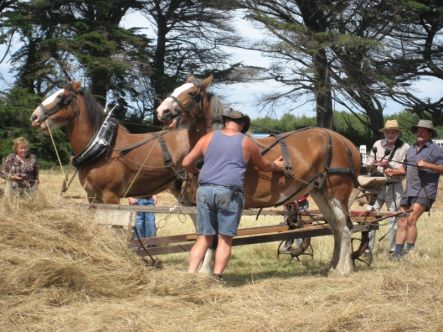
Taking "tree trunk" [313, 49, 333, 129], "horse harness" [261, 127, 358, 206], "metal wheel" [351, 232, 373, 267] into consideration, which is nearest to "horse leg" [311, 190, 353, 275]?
"horse harness" [261, 127, 358, 206]

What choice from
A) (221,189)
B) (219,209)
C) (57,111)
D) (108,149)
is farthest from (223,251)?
(57,111)

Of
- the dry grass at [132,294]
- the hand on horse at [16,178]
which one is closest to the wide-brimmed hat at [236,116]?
the dry grass at [132,294]

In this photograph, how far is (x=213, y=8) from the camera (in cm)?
3064

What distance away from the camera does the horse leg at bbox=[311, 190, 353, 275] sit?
25.0ft

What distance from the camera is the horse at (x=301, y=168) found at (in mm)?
6977

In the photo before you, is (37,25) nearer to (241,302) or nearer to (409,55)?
(409,55)

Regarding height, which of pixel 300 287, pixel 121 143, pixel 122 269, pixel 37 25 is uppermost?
pixel 37 25

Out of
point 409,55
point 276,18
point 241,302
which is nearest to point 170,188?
point 241,302

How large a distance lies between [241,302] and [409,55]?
25791mm

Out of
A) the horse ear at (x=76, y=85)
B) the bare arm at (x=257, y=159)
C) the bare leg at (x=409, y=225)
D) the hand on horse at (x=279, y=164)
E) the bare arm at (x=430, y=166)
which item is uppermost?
the horse ear at (x=76, y=85)

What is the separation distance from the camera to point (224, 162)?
5.90 meters

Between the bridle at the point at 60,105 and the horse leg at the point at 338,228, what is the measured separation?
3.11 meters

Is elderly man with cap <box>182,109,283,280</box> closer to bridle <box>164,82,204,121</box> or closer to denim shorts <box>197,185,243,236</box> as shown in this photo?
denim shorts <box>197,185,243,236</box>

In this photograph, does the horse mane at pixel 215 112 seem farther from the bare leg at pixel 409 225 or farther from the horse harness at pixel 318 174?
the bare leg at pixel 409 225
